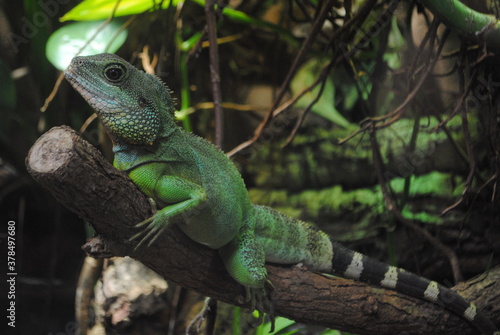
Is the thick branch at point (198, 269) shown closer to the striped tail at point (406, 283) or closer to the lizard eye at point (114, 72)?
the striped tail at point (406, 283)

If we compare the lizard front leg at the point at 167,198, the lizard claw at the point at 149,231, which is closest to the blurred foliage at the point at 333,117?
the lizard front leg at the point at 167,198

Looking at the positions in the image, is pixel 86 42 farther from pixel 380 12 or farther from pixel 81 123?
pixel 380 12

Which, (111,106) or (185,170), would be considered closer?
(111,106)

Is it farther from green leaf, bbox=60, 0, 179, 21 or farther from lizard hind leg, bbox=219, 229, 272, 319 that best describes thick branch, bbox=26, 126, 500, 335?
green leaf, bbox=60, 0, 179, 21

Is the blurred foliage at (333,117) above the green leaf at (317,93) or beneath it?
beneath

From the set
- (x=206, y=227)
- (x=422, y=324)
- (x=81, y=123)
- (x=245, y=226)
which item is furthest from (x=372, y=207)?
(x=81, y=123)
